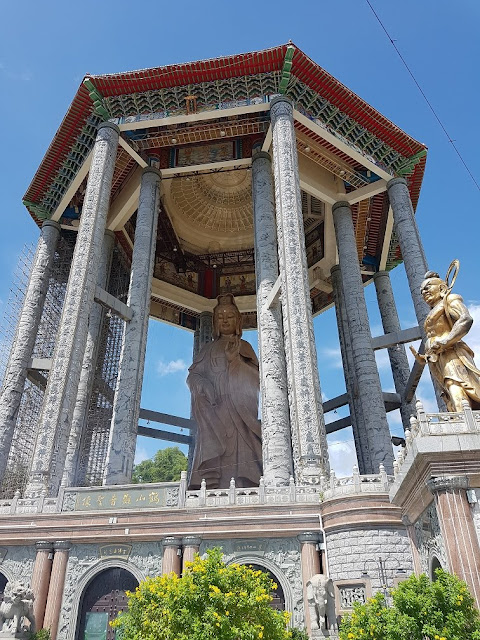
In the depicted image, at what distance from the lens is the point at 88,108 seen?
22.4 metres

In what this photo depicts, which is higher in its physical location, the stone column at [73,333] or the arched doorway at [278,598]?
the stone column at [73,333]

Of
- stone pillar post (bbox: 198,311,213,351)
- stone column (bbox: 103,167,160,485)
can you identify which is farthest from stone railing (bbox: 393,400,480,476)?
stone pillar post (bbox: 198,311,213,351)

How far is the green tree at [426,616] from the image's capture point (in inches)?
268

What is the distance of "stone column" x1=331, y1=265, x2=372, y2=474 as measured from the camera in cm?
2145

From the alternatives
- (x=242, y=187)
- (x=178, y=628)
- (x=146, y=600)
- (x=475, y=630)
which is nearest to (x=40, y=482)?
(x=146, y=600)

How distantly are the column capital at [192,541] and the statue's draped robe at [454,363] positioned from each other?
6.97m

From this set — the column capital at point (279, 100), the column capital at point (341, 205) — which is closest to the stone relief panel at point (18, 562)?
the column capital at point (279, 100)

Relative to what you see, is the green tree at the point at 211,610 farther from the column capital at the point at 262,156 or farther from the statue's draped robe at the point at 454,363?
the column capital at the point at 262,156

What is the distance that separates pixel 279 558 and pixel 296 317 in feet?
23.5

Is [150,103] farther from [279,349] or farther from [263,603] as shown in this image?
[263,603]

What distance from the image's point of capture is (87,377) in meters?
22.5

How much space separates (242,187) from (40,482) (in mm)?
20186

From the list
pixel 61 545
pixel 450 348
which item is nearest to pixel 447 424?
pixel 450 348

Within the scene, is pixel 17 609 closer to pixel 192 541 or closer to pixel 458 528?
pixel 192 541
